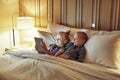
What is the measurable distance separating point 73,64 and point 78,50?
496mm

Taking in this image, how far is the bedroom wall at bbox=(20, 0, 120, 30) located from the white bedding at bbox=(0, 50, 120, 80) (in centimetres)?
92

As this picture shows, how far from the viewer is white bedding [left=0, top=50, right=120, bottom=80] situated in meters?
1.79

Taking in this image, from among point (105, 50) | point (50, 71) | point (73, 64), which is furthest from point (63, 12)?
point (50, 71)

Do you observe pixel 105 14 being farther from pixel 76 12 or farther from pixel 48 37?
pixel 48 37

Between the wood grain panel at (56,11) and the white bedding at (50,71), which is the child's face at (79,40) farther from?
the wood grain panel at (56,11)

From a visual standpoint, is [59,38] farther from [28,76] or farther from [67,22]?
[28,76]

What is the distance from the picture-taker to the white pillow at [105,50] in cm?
220

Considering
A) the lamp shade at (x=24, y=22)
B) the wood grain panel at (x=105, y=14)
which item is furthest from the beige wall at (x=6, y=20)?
the wood grain panel at (x=105, y=14)

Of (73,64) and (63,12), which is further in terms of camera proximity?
(63,12)

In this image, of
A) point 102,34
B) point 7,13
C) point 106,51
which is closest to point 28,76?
point 106,51

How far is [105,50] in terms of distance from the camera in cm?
224

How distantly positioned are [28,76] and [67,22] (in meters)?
1.57

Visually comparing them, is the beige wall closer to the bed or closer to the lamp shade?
the lamp shade

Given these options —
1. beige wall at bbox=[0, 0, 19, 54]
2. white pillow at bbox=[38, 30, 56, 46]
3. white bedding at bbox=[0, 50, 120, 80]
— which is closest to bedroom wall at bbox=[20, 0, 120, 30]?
beige wall at bbox=[0, 0, 19, 54]
